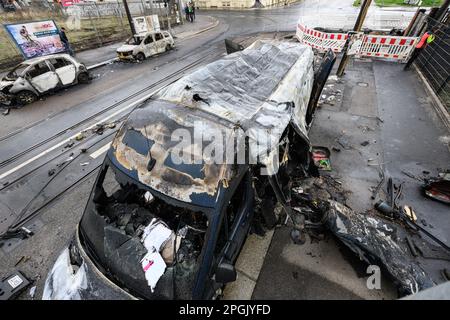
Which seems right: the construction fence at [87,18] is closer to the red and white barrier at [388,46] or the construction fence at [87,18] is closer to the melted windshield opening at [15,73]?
the melted windshield opening at [15,73]

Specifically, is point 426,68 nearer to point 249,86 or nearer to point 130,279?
point 249,86

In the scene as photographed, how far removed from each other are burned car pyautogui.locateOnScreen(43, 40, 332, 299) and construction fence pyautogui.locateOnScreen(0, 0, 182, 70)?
17.2 m

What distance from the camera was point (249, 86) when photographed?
460 centimetres

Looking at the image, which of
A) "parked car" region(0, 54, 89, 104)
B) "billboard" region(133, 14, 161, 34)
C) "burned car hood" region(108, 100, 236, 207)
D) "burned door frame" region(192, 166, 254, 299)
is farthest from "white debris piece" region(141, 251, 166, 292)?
"billboard" region(133, 14, 161, 34)

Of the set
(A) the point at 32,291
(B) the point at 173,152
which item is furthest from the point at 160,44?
(A) the point at 32,291

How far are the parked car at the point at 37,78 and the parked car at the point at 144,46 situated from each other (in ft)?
10.5

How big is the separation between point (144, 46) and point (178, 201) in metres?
13.7

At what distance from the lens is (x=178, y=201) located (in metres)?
2.74

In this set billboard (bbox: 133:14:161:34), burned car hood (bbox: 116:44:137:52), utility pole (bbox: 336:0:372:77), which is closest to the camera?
utility pole (bbox: 336:0:372:77)

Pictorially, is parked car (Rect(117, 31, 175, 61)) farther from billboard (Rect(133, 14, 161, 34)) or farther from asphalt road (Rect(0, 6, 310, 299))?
billboard (Rect(133, 14, 161, 34))

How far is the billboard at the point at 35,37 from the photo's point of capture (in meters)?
11.0

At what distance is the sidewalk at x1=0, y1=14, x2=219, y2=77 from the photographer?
46.0 ft

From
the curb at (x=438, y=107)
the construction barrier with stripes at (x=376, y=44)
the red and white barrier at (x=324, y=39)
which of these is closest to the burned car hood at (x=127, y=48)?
the red and white barrier at (x=324, y=39)
